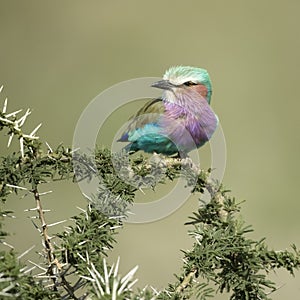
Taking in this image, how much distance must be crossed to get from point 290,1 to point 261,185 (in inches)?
108

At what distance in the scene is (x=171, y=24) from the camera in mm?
6238

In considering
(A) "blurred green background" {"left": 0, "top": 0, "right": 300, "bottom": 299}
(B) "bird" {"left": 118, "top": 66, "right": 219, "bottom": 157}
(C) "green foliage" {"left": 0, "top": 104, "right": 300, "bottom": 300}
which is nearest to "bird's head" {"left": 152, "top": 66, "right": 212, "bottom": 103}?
(B) "bird" {"left": 118, "top": 66, "right": 219, "bottom": 157}

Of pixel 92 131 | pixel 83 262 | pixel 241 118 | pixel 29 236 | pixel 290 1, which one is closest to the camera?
pixel 83 262

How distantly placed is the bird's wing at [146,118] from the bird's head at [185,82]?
0.09 m

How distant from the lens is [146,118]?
280 centimetres

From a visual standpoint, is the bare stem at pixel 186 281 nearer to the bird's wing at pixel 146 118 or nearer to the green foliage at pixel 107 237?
the green foliage at pixel 107 237

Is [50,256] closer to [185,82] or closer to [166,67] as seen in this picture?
[185,82]

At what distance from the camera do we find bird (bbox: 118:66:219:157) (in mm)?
2619

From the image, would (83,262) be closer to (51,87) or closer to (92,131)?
(92,131)

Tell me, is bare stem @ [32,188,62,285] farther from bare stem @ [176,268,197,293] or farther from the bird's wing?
the bird's wing

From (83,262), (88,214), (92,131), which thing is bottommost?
(83,262)

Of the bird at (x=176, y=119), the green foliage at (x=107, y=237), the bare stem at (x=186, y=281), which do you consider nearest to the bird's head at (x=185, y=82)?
the bird at (x=176, y=119)

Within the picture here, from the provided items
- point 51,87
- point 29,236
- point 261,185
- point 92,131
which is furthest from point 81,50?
point 92,131

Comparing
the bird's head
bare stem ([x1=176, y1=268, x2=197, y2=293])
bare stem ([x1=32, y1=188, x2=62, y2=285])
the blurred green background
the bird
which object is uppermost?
the blurred green background
